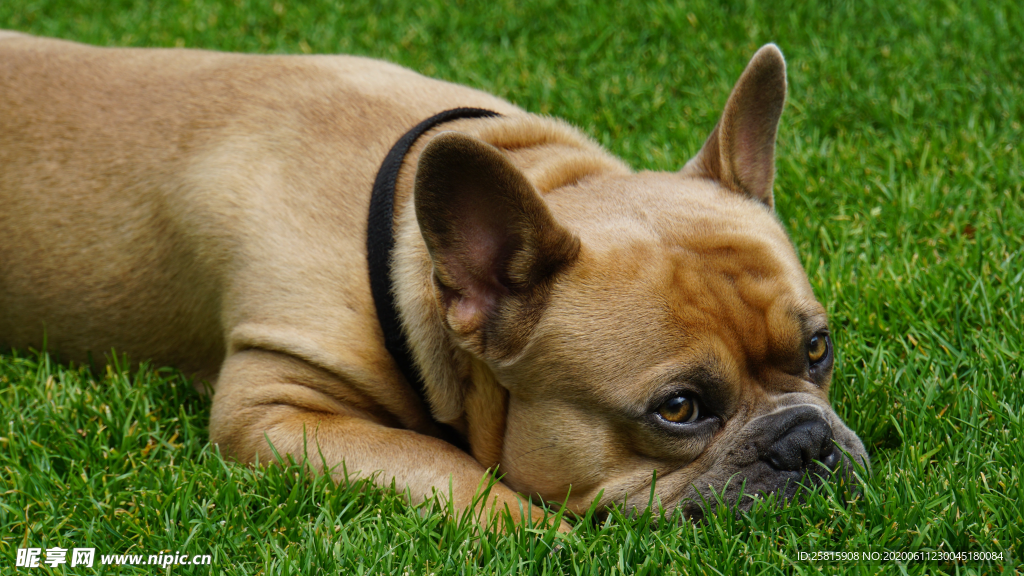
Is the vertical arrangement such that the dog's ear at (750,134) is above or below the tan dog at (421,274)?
above

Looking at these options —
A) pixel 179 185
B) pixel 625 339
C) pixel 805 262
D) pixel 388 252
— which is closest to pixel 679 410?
pixel 625 339

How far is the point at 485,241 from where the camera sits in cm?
307

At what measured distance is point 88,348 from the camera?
14.1ft

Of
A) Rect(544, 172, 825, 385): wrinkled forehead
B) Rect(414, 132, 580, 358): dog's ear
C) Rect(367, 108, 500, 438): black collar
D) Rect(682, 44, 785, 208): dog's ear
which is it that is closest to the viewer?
Rect(414, 132, 580, 358): dog's ear

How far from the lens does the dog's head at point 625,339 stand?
297cm

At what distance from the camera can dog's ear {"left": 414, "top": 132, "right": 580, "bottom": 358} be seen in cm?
288

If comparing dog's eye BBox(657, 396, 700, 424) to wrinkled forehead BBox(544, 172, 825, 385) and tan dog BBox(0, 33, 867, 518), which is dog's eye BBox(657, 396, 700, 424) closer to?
tan dog BBox(0, 33, 867, 518)

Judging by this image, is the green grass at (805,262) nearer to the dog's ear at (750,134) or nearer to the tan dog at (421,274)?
the tan dog at (421,274)

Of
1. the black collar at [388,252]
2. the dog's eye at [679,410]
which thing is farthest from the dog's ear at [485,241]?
the dog's eye at [679,410]

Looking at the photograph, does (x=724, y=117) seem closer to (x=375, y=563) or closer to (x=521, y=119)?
(x=521, y=119)

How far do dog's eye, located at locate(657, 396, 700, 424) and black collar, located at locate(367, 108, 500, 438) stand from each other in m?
0.91

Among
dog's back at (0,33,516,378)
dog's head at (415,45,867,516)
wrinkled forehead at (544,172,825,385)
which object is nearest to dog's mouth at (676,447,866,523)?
dog's head at (415,45,867,516)

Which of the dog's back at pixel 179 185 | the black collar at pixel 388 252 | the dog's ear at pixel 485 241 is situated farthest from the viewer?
the dog's back at pixel 179 185

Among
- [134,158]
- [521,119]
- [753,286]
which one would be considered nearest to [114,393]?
[134,158]
